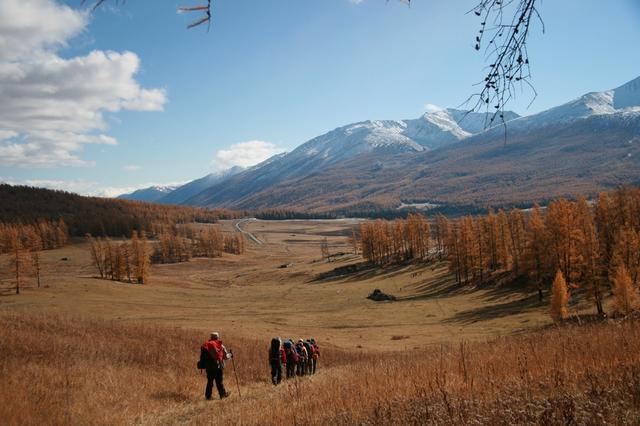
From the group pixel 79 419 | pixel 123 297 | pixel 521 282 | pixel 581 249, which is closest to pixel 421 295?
pixel 521 282

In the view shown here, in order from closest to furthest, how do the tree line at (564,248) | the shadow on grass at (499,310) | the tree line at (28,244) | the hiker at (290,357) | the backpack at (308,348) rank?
the hiker at (290,357), the backpack at (308,348), the tree line at (564,248), the shadow on grass at (499,310), the tree line at (28,244)

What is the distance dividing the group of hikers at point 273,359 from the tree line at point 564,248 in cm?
3162

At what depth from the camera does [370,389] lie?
7637mm

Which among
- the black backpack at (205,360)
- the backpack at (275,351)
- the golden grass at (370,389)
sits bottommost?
the backpack at (275,351)

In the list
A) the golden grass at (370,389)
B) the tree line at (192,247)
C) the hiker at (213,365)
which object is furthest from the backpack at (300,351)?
the tree line at (192,247)

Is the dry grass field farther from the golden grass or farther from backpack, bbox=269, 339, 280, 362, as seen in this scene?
backpack, bbox=269, 339, 280, 362

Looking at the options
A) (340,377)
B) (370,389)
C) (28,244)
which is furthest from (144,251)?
(370,389)

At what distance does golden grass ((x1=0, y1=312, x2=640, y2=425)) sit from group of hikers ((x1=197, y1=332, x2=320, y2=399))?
31.5 inches

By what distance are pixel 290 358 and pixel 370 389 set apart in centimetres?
1075

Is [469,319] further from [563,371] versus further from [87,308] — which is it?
[563,371]

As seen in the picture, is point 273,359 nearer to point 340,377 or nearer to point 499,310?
point 340,377

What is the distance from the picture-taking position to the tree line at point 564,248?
47312mm

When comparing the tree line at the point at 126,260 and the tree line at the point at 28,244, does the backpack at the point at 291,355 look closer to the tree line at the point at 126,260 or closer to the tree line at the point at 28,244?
the tree line at the point at 28,244

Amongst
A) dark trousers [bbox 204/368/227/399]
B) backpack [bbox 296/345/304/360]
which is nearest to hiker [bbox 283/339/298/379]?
backpack [bbox 296/345/304/360]
